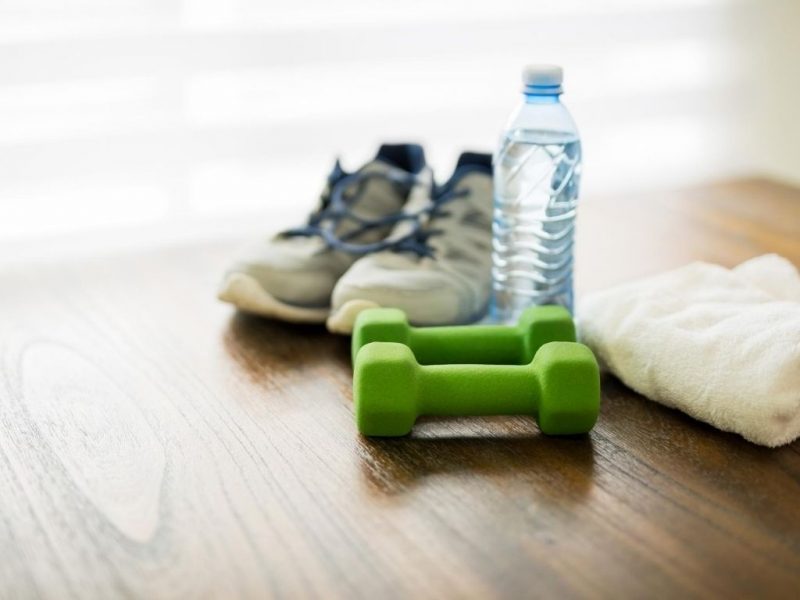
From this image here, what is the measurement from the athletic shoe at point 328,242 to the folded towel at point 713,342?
0.30 metres

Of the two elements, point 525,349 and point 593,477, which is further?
point 525,349

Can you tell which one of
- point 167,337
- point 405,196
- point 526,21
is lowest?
point 167,337

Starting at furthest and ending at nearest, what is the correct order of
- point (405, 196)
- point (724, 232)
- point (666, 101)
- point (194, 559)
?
point (666, 101)
point (724, 232)
point (405, 196)
point (194, 559)

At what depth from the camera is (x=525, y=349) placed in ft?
3.43

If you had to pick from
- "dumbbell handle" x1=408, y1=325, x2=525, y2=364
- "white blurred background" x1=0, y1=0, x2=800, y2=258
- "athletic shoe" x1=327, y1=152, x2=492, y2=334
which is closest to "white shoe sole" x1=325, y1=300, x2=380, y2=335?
"athletic shoe" x1=327, y1=152, x2=492, y2=334

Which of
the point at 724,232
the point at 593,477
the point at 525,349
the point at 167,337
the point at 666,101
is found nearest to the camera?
the point at 593,477

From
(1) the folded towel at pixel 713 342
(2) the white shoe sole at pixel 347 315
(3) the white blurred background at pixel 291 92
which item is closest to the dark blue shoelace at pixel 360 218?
(2) the white shoe sole at pixel 347 315

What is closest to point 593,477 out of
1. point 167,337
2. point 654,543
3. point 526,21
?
point 654,543

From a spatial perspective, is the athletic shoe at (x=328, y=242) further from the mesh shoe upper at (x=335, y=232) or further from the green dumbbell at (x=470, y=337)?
the green dumbbell at (x=470, y=337)

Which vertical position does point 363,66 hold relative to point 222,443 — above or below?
above

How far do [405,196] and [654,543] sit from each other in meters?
0.68

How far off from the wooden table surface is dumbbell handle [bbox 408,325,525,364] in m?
0.07

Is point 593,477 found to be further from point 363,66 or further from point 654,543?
point 363,66

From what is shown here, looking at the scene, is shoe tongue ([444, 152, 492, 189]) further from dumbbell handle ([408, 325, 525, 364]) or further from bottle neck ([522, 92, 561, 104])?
dumbbell handle ([408, 325, 525, 364])
